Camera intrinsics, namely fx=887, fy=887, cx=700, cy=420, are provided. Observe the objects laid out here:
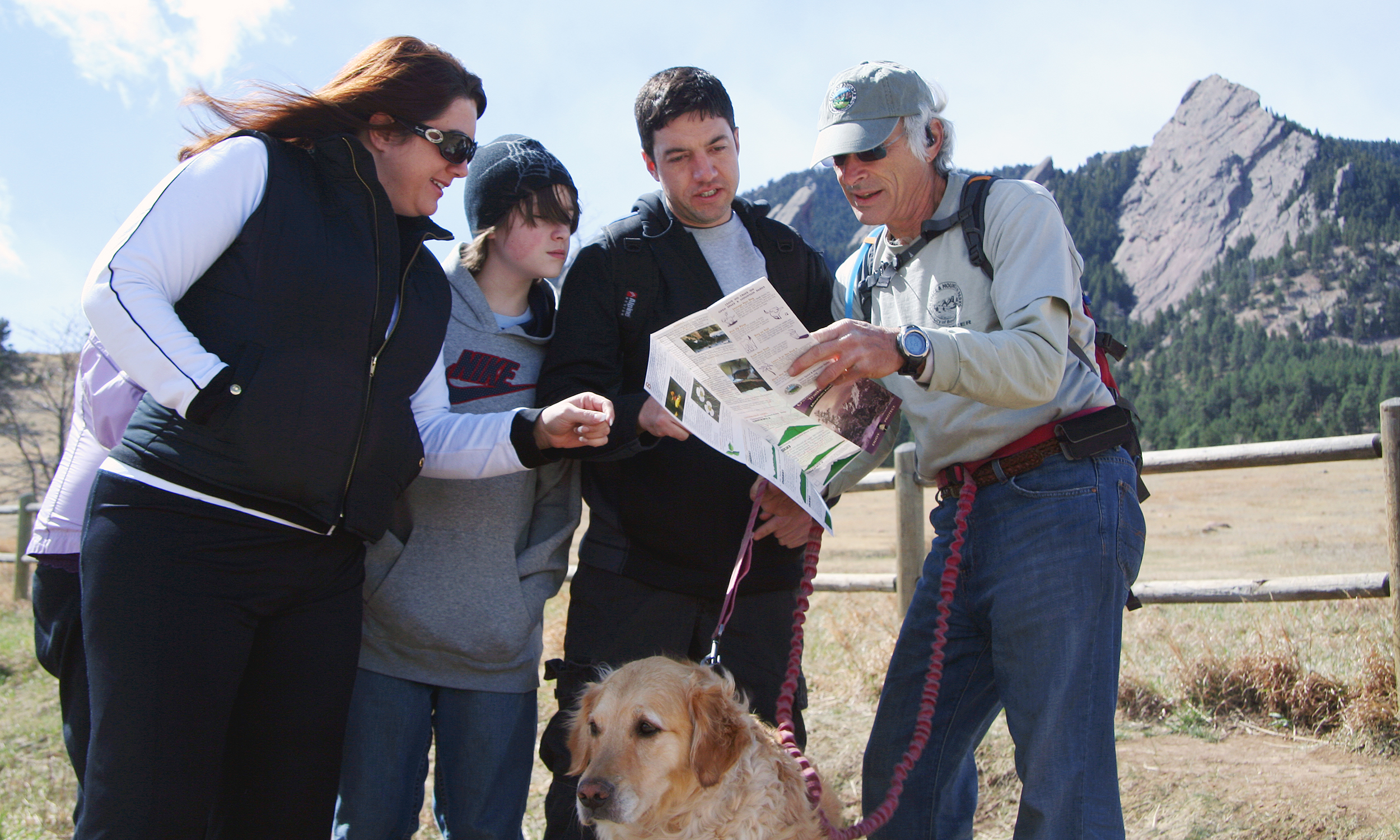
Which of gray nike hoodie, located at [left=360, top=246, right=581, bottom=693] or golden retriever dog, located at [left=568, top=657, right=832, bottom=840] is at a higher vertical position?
gray nike hoodie, located at [left=360, top=246, right=581, bottom=693]

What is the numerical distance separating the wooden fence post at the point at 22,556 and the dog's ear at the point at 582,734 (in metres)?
13.0

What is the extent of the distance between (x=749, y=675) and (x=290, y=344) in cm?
182

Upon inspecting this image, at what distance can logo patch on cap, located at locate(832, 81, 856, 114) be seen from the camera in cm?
255

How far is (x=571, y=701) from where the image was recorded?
9.62 ft

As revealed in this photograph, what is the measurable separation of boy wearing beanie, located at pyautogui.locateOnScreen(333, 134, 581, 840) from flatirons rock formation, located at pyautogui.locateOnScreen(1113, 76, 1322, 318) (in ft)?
437

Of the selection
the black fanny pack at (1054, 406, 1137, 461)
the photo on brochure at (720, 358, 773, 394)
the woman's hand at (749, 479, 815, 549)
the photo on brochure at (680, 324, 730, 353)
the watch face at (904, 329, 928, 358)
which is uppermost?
the photo on brochure at (680, 324, 730, 353)

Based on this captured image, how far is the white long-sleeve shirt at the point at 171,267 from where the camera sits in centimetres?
185

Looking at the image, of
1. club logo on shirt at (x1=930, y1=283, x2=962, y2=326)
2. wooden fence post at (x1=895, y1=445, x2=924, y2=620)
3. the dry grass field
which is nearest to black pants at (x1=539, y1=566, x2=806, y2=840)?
club logo on shirt at (x1=930, y1=283, x2=962, y2=326)

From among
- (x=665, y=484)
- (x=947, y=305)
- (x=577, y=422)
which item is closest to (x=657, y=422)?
(x=577, y=422)

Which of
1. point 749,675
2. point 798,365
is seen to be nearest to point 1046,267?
point 798,365

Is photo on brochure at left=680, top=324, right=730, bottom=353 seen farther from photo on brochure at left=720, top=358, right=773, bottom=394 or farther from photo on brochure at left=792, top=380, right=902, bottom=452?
photo on brochure at left=792, top=380, right=902, bottom=452

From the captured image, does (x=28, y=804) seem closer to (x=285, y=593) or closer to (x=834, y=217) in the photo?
(x=285, y=593)

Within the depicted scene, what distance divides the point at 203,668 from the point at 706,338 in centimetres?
138

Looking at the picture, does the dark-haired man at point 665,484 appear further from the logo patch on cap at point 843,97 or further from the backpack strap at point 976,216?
the backpack strap at point 976,216
